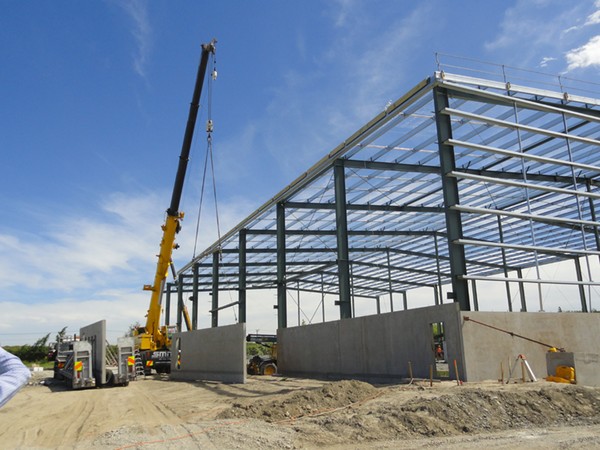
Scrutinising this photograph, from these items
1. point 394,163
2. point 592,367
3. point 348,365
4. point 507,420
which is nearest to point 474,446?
point 507,420

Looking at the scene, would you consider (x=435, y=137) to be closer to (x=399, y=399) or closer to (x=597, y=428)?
(x=399, y=399)

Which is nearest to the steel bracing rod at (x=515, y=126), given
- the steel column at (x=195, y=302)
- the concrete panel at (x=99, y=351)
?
the concrete panel at (x=99, y=351)

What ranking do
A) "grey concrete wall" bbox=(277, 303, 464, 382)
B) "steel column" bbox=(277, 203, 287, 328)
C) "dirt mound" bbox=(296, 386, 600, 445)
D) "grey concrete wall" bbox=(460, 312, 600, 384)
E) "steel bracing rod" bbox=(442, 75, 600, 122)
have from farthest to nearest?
"steel column" bbox=(277, 203, 287, 328)
"steel bracing rod" bbox=(442, 75, 600, 122)
"grey concrete wall" bbox=(277, 303, 464, 382)
"grey concrete wall" bbox=(460, 312, 600, 384)
"dirt mound" bbox=(296, 386, 600, 445)

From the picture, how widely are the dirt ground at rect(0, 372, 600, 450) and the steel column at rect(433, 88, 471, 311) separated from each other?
4.56 m

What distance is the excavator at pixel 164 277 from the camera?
24.7 meters

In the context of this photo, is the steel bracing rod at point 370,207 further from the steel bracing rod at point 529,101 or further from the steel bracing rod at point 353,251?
the steel bracing rod at point 529,101

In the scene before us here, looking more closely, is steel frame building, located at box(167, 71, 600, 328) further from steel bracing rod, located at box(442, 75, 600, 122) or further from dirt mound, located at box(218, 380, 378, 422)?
dirt mound, located at box(218, 380, 378, 422)

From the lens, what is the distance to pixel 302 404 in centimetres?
1229

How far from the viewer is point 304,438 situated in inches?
371

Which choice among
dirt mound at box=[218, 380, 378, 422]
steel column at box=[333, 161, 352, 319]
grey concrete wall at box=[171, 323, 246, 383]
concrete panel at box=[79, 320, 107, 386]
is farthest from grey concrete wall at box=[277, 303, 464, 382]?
concrete panel at box=[79, 320, 107, 386]

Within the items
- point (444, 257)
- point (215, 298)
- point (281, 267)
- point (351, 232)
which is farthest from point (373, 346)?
point (215, 298)

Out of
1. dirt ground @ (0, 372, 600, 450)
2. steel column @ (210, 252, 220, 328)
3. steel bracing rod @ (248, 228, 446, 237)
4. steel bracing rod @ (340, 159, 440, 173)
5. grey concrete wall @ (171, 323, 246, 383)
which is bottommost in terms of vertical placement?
dirt ground @ (0, 372, 600, 450)

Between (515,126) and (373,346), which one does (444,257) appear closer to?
(373,346)

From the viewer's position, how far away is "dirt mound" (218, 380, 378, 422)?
1169 cm
